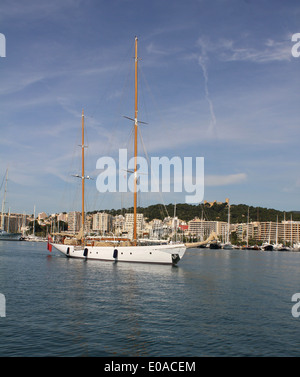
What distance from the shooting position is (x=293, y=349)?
16.3 m

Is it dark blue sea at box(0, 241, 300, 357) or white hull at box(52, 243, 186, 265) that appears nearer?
dark blue sea at box(0, 241, 300, 357)

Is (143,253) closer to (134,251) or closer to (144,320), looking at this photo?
(134,251)

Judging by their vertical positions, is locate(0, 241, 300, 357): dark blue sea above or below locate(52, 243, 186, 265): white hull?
below

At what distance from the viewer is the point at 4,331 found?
17625 millimetres

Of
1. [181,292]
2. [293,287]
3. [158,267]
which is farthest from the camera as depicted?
[158,267]

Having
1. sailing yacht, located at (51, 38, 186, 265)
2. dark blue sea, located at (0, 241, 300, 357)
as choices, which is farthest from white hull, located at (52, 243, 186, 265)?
dark blue sea, located at (0, 241, 300, 357)

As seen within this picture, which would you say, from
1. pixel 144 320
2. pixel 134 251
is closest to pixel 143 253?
pixel 134 251

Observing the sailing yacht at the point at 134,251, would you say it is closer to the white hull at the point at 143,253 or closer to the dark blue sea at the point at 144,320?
the white hull at the point at 143,253

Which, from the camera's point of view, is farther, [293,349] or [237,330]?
[237,330]

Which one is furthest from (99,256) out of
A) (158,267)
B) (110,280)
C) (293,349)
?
(293,349)

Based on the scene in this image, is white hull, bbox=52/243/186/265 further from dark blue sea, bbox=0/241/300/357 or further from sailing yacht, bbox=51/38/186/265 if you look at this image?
dark blue sea, bbox=0/241/300/357

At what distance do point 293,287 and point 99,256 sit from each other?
1235 inches

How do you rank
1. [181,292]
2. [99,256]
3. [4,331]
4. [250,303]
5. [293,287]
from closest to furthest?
[4,331], [250,303], [181,292], [293,287], [99,256]
